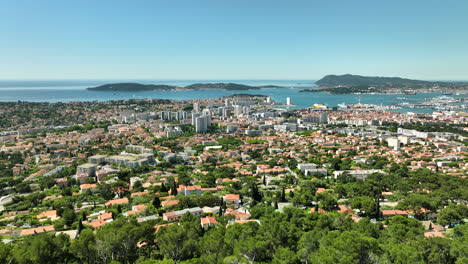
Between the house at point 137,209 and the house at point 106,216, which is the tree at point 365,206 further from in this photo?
the house at point 106,216

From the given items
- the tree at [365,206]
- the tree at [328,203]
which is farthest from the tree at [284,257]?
the tree at [365,206]

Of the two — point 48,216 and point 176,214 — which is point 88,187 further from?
point 176,214

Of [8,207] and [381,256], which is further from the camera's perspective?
[8,207]

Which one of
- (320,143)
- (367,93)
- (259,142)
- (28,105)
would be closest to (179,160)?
(259,142)

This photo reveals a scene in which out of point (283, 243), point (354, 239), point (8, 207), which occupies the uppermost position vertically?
point (354, 239)

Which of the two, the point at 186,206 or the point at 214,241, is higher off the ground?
the point at 214,241

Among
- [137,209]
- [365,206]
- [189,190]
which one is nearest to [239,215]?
[189,190]

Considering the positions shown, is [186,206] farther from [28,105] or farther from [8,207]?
[28,105]
